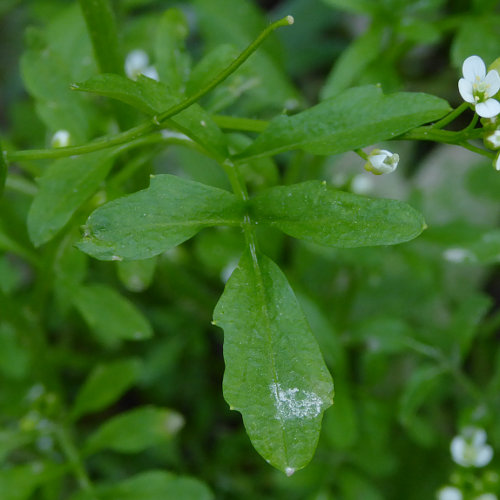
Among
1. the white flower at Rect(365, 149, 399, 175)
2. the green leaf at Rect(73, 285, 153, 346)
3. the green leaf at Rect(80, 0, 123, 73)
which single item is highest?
the green leaf at Rect(80, 0, 123, 73)

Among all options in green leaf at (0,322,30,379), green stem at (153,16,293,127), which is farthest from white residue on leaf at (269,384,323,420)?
green leaf at (0,322,30,379)

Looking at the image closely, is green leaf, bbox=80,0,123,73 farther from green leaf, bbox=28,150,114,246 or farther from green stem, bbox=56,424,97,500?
green stem, bbox=56,424,97,500

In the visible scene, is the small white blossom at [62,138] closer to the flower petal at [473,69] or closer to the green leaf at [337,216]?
the green leaf at [337,216]

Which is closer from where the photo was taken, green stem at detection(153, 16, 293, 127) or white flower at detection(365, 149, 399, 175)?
green stem at detection(153, 16, 293, 127)

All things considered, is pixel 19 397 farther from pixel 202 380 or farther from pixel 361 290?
pixel 361 290

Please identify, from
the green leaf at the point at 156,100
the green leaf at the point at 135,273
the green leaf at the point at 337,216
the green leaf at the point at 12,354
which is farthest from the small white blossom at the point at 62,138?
the green leaf at the point at 12,354

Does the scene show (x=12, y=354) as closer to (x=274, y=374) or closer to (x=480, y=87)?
(x=274, y=374)

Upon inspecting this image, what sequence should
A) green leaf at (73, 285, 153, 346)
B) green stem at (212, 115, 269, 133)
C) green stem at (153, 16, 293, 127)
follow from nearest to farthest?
1. green stem at (153, 16, 293, 127)
2. green stem at (212, 115, 269, 133)
3. green leaf at (73, 285, 153, 346)
